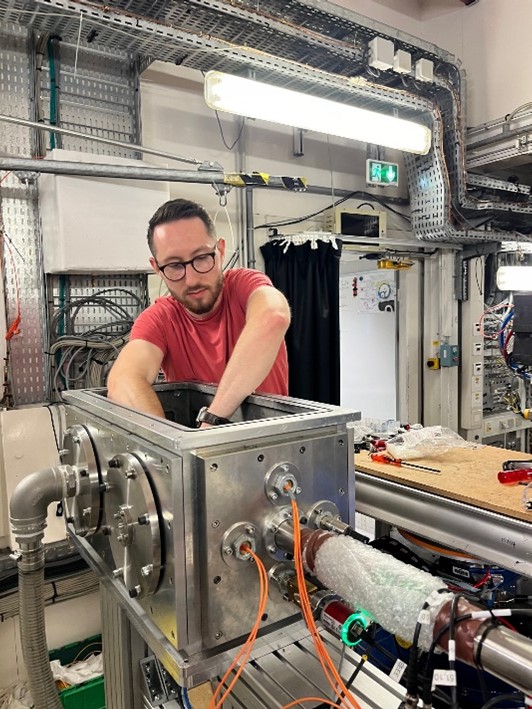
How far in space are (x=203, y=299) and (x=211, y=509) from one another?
729mm

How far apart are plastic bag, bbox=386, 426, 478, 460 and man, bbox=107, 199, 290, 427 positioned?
943 millimetres

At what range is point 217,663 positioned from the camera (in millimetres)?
635

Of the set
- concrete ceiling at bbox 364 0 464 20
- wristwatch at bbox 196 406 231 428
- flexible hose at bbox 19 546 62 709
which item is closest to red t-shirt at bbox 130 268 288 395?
wristwatch at bbox 196 406 231 428

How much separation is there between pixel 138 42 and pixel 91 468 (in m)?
1.93

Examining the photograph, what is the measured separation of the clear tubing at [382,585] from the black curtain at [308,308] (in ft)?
7.55

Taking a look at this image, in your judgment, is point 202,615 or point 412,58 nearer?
point 202,615

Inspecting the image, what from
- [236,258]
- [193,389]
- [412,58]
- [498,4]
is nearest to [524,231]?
[498,4]

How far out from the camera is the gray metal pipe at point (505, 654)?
425 mm

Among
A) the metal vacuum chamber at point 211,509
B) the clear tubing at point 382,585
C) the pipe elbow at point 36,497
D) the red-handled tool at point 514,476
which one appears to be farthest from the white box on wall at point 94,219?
the clear tubing at point 382,585

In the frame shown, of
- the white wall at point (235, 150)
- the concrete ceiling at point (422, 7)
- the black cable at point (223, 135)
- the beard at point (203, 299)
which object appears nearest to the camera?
the beard at point (203, 299)

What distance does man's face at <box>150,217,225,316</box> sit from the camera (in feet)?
3.67

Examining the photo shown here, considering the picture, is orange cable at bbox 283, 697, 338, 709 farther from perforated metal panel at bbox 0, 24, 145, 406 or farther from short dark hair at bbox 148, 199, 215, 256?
perforated metal panel at bbox 0, 24, 145, 406

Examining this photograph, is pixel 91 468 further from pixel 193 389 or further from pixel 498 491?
pixel 498 491

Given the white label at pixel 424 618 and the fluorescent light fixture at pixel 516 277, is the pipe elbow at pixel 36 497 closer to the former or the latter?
the white label at pixel 424 618
